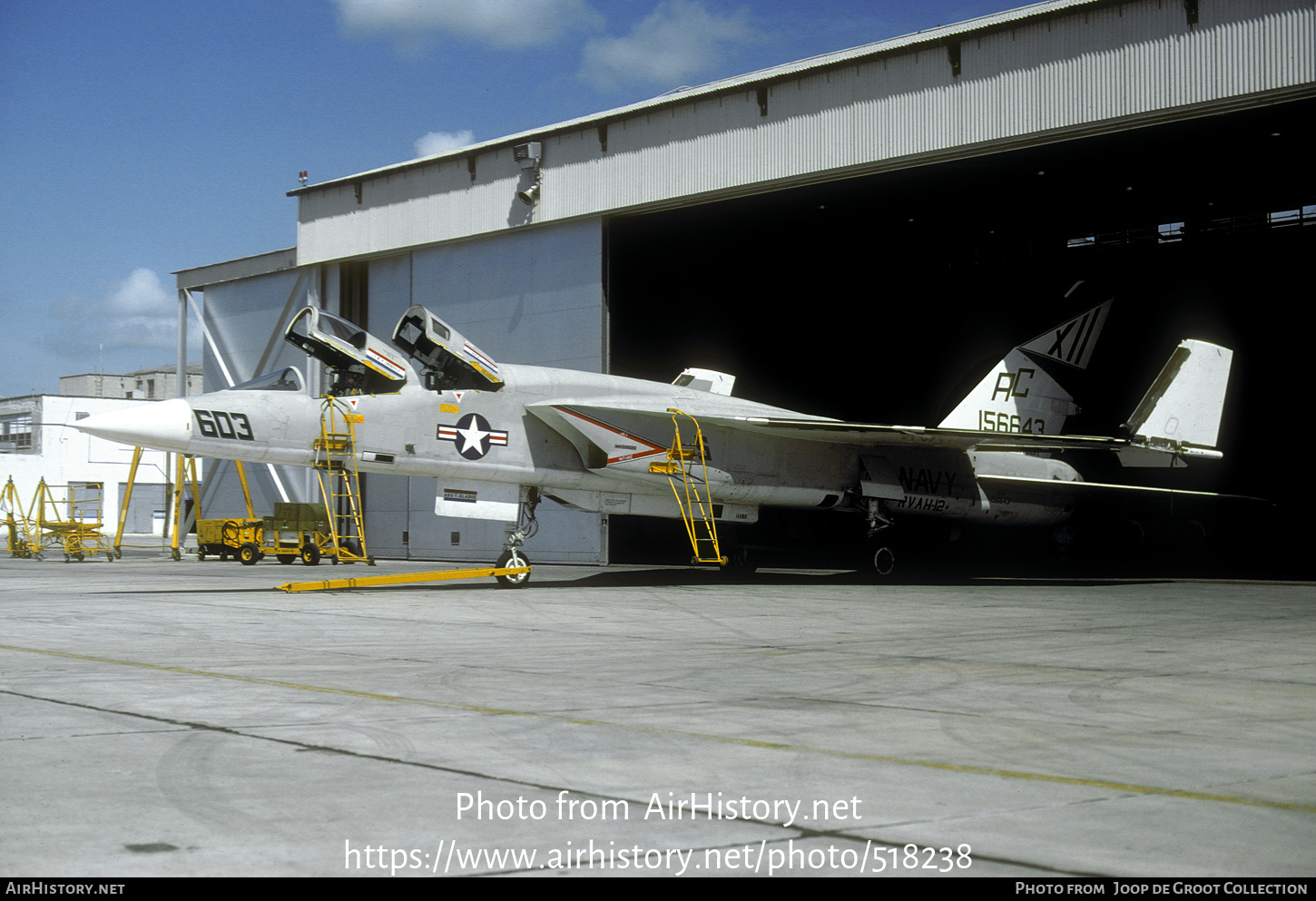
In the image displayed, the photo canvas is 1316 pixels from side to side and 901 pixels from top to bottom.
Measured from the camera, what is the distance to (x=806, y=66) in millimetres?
22141

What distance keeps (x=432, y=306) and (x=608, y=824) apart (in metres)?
26.9

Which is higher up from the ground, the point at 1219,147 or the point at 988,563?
the point at 1219,147

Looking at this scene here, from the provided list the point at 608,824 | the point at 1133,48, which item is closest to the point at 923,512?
the point at 1133,48

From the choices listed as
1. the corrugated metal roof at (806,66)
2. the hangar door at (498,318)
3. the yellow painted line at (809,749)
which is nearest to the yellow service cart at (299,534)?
the hangar door at (498,318)

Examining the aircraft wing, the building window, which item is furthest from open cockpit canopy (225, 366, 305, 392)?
the building window

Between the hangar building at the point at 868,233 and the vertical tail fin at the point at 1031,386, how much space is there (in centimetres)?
358

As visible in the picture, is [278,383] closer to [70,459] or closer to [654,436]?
[654,436]

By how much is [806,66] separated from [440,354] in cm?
1133

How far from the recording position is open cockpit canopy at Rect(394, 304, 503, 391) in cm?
1497

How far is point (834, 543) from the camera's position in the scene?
34.9 meters

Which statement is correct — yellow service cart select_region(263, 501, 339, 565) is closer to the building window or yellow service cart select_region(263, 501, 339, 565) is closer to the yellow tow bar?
the yellow tow bar

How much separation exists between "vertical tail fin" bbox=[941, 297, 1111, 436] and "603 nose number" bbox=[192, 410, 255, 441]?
13143 mm

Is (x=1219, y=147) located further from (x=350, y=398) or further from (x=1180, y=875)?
(x=1180, y=875)

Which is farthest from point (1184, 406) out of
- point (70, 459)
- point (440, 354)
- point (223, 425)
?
point (70, 459)
